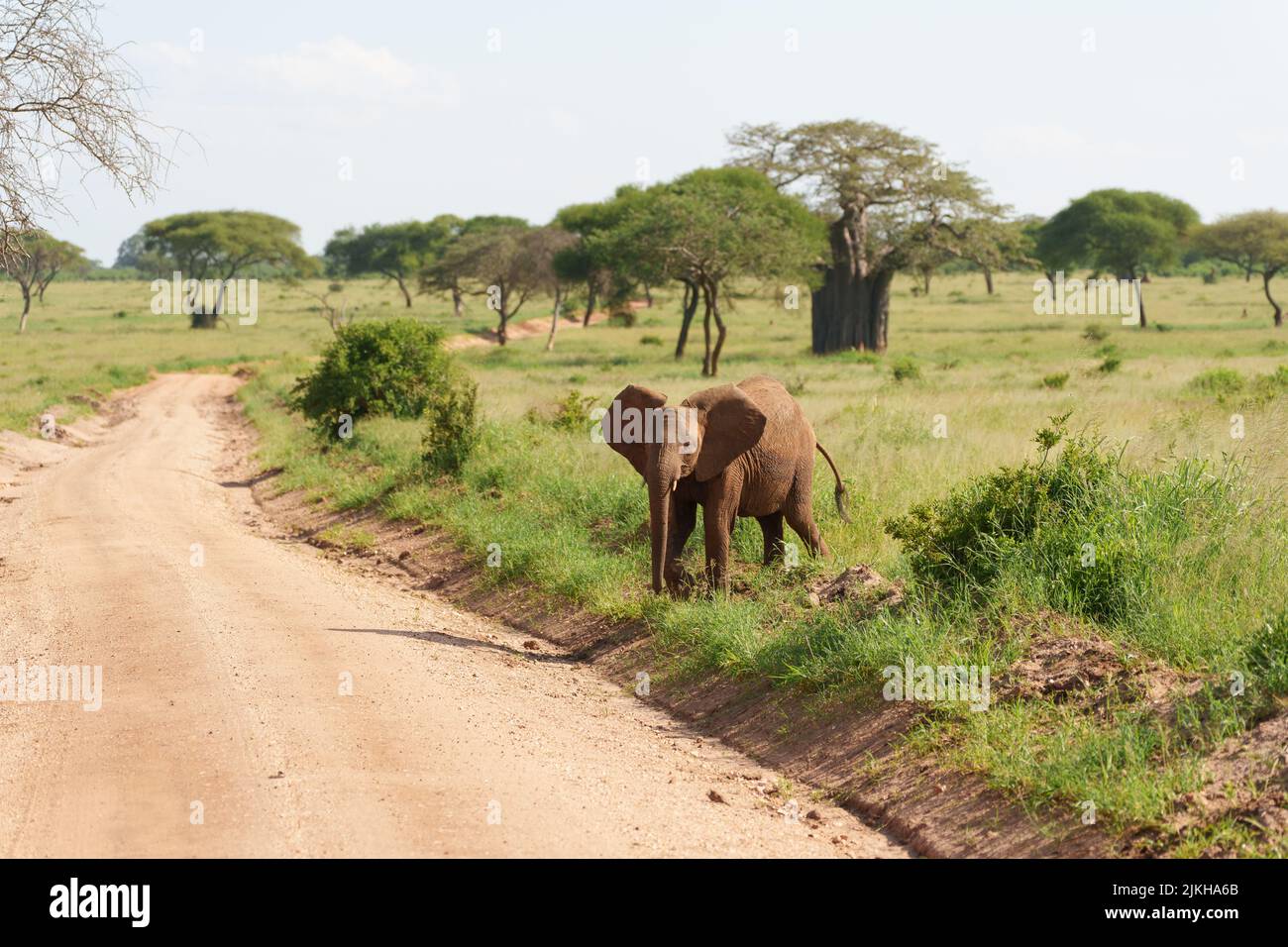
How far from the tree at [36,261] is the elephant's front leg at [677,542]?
19.4 ft

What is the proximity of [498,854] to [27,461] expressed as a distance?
2081 centimetres

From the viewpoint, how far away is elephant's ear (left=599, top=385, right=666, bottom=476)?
30.0ft

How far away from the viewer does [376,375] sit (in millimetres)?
21516

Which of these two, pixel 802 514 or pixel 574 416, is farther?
pixel 574 416

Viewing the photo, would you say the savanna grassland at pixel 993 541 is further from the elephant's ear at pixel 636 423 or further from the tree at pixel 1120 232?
the tree at pixel 1120 232

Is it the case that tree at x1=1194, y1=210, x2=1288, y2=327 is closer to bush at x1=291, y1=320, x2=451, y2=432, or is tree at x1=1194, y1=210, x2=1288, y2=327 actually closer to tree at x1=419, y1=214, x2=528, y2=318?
tree at x1=419, y1=214, x2=528, y2=318

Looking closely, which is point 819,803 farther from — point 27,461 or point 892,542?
point 27,461

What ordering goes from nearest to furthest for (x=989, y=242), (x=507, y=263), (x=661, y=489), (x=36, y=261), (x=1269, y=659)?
(x=1269, y=659) → (x=661, y=489) → (x=36, y=261) → (x=989, y=242) → (x=507, y=263)

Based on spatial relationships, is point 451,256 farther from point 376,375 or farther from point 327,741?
point 327,741

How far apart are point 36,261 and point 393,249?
4251 centimetres

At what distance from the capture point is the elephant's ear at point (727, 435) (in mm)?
9211

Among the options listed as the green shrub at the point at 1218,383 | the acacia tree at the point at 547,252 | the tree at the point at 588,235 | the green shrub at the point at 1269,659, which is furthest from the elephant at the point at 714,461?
the acacia tree at the point at 547,252

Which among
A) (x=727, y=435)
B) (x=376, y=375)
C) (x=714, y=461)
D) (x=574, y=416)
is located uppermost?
(x=376, y=375)

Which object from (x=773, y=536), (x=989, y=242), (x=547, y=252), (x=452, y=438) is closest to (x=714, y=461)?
(x=773, y=536)
